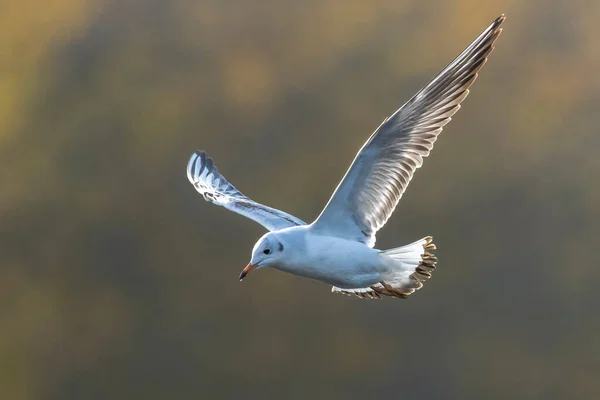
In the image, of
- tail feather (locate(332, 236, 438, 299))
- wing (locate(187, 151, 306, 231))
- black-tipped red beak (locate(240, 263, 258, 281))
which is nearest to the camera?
black-tipped red beak (locate(240, 263, 258, 281))

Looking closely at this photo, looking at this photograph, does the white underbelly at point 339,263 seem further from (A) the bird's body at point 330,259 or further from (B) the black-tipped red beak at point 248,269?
(B) the black-tipped red beak at point 248,269

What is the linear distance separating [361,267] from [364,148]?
40 centimetres

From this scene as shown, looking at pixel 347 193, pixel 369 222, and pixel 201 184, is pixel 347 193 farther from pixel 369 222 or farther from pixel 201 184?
pixel 201 184

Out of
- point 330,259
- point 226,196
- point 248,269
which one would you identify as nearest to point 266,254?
point 248,269

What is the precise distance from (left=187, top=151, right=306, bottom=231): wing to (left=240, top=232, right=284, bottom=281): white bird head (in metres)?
0.50

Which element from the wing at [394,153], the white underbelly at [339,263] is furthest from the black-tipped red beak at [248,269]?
the wing at [394,153]

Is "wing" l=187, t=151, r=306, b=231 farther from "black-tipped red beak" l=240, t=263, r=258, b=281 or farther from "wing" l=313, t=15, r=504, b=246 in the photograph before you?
"black-tipped red beak" l=240, t=263, r=258, b=281

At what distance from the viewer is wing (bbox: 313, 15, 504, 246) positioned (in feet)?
10.2

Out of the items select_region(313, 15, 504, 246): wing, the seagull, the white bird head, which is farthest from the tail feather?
the white bird head

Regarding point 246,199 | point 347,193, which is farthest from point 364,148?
point 246,199

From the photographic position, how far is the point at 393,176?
3.26 m

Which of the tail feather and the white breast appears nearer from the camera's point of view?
the white breast

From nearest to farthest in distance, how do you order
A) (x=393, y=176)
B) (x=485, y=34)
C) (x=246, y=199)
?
(x=485, y=34) → (x=393, y=176) → (x=246, y=199)

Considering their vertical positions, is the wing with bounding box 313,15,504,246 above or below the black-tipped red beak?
above
